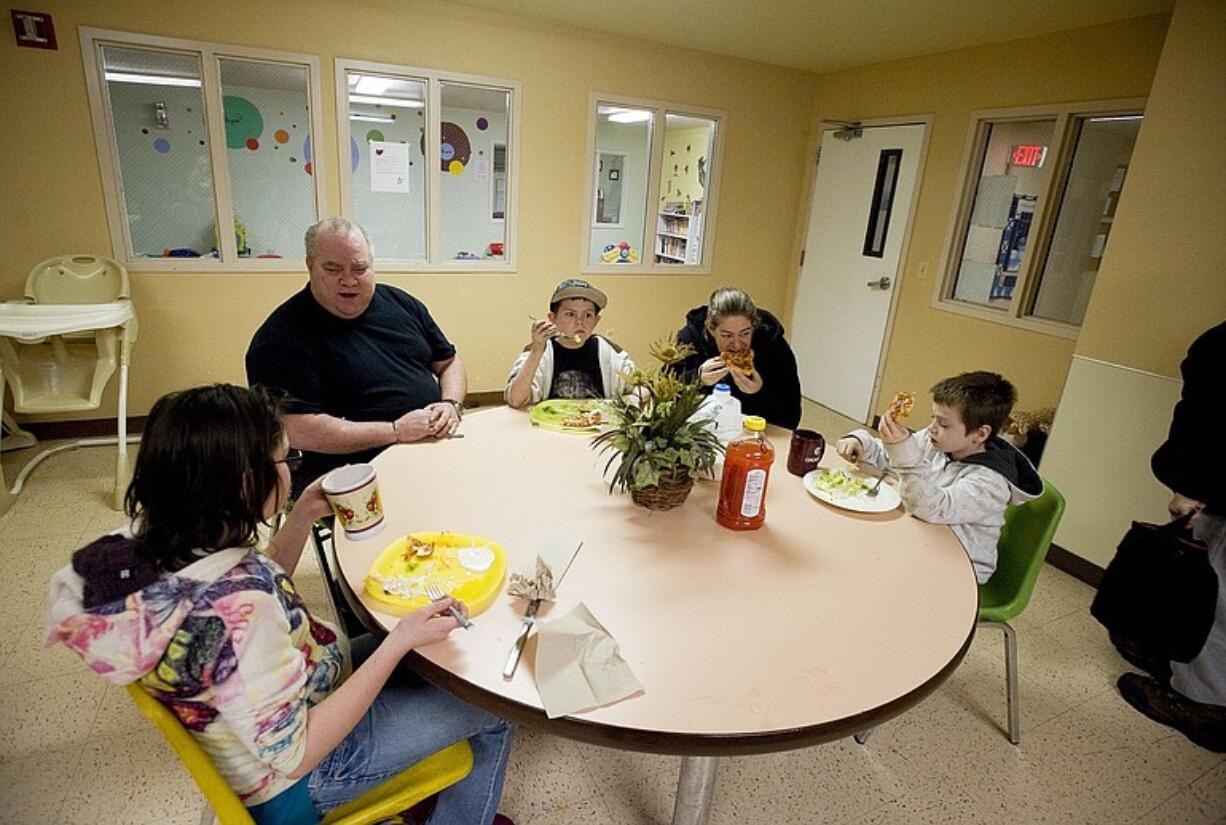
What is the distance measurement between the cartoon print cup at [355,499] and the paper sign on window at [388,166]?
3.36m

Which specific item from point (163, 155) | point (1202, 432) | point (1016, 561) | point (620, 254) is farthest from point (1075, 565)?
point (163, 155)

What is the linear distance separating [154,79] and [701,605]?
4.59 meters

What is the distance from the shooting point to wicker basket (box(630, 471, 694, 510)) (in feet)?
4.67

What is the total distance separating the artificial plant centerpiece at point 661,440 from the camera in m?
1.37

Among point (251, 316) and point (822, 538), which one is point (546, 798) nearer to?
point (822, 538)

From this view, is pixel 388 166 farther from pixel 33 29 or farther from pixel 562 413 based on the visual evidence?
pixel 562 413

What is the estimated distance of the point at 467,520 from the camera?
138 cm

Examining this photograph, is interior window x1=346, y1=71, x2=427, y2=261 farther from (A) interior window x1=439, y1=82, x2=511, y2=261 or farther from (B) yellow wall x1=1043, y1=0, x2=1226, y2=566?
(B) yellow wall x1=1043, y1=0, x2=1226, y2=566

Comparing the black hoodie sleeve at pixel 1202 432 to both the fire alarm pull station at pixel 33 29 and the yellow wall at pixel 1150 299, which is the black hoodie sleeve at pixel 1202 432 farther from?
the fire alarm pull station at pixel 33 29

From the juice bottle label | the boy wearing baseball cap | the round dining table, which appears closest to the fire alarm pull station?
the boy wearing baseball cap

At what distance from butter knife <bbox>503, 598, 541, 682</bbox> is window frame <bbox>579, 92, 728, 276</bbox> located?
12.0 ft

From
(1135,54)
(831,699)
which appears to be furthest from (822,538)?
(1135,54)

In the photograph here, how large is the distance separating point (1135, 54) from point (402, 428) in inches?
151

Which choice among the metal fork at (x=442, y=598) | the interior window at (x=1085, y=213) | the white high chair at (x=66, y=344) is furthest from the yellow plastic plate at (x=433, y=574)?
the interior window at (x=1085, y=213)
